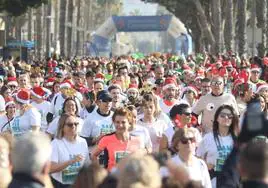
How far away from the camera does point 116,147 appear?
432 inches

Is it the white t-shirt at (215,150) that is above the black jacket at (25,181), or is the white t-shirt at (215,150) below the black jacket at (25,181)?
below

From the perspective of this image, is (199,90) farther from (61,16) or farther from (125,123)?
(61,16)

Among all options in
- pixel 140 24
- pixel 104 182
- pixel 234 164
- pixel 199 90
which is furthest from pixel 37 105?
pixel 140 24

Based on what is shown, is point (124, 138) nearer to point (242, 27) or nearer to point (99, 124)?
point (99, 124)

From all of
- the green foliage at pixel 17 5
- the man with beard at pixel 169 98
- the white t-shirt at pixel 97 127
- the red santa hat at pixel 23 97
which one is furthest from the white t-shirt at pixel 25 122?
the green foliage at pixel 17 5

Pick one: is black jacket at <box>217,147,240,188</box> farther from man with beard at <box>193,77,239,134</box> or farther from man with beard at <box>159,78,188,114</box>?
man with beard at <box>159,78,188,114</box>

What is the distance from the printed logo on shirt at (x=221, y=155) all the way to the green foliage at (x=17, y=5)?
32.2 meters

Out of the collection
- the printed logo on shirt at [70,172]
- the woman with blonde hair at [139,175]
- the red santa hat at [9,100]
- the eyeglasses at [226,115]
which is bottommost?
the printed logo on shirt at [70,172]

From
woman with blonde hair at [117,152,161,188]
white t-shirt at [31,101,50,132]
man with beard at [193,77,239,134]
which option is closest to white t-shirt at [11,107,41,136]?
white t-shirt at [31,101,50,132]

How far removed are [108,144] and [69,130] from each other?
44 centimetres

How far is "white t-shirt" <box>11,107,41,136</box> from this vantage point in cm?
1327

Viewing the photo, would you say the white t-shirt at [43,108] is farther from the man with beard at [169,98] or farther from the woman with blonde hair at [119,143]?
the woman with blonde hair at [119,143]

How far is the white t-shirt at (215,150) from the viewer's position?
11.1 m

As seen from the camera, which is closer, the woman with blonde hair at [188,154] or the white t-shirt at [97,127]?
the woman with blonde hair at [188,154]
